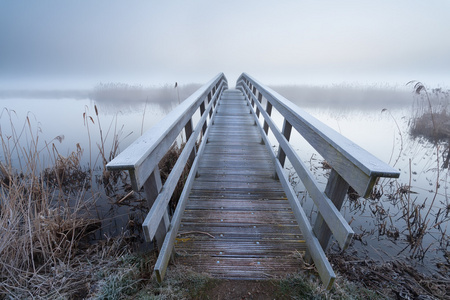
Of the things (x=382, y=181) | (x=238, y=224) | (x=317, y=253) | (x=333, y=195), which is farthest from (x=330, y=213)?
(x=382, y=181)

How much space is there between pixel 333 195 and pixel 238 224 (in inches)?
42.6

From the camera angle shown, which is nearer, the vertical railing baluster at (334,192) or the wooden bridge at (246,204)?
the wooden bridge at (246,204)

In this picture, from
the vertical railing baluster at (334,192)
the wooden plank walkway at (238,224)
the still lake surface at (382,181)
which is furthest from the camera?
the still lake surface at (382,181)

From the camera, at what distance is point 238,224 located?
6.77 feet

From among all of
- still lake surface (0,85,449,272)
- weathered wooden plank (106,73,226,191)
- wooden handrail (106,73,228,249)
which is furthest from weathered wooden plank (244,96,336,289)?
still lake surface (0,85,449,272)

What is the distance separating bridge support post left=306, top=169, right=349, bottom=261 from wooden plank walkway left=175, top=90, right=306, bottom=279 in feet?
1.31

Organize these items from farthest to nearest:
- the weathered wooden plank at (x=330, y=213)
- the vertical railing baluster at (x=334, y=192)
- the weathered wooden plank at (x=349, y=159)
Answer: the vertical railing baluster at (x=334, y=192) → the weathered wooden plank at (x=330, y=213) → the weathered wooden plank at (x=349, y=159)

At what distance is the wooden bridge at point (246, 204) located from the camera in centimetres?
107

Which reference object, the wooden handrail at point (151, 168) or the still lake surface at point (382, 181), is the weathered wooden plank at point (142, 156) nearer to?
the wooden handrail at point (151, 168)

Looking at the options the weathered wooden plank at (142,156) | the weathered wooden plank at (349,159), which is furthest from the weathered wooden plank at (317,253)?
the weathered wooden plank at (142,156)

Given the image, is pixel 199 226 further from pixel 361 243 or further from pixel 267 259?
pixel 361 243

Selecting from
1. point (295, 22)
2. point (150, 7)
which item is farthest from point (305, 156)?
point (150, 7)

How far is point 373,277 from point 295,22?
148m

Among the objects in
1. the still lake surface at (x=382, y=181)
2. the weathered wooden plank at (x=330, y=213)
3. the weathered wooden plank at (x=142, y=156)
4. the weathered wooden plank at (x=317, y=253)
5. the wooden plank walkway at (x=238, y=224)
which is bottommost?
the still lake surface at (x=382, y=181)
